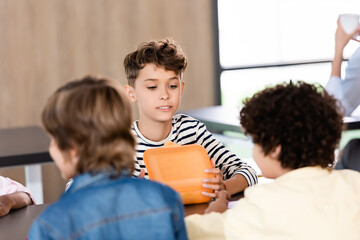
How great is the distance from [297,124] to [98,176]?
1.50ft

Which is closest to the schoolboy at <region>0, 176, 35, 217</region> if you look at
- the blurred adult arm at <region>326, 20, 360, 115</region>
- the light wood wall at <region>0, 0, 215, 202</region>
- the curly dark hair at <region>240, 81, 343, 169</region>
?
the curly dark hair at <region>240, 81, 343, 169</region>

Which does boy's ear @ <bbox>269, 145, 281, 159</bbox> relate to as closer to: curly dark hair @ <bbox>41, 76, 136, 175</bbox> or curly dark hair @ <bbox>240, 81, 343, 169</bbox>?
curly dark hair @ <bbox>240, 81, 343, 169</bbox>

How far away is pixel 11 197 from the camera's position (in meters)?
1.61

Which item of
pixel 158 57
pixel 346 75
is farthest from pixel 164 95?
pixel 346 75

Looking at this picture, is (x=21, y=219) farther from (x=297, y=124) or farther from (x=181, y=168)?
(x=297, y=124)

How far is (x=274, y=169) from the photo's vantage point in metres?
1.34

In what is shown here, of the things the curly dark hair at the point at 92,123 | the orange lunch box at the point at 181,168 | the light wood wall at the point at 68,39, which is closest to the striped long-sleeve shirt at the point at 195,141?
the orange lunch box at the point at 181,168

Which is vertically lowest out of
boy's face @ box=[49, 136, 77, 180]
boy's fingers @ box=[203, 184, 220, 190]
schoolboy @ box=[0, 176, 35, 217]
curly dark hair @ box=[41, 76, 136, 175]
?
schoolboy @ box=[0, 176, 35, 217]

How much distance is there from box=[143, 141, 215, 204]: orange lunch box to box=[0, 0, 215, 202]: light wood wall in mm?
2923

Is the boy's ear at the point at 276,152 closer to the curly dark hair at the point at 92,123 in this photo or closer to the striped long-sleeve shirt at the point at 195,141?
the curly dark hair at the point at 92,123

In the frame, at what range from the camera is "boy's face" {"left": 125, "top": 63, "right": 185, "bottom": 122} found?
1.92m

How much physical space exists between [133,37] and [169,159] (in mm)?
3225

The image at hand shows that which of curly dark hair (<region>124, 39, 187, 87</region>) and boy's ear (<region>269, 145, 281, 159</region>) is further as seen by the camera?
curly dark hair (<region>124, 39, 187, 87</region>)

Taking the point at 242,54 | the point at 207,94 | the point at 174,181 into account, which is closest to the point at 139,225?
the point at 174,181
